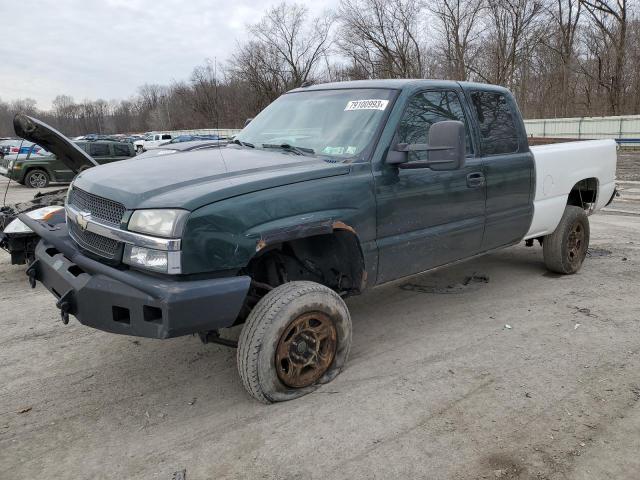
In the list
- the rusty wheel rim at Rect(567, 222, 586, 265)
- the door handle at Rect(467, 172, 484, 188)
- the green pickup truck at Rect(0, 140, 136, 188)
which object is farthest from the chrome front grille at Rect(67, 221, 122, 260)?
the green pickup truck at Rect(0, 140, 136, 188)

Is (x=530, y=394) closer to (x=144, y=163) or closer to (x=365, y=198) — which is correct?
(x=365, y=198)

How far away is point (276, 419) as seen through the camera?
3.02 metres

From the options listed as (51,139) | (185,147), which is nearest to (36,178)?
(51,139)

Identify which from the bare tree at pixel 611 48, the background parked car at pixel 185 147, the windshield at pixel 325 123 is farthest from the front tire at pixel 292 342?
the bare tree at pixel 611 48

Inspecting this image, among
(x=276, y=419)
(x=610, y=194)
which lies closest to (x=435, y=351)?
(x=276, y=419)

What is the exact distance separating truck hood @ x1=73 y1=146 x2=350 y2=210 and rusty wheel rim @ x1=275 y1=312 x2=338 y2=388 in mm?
857

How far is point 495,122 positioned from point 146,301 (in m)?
3.43

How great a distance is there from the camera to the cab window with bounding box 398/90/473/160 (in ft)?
12.3

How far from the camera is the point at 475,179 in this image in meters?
4.24

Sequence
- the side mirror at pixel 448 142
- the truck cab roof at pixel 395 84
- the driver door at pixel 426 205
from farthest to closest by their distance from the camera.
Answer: the truck cab roof at pixel 395 84 < the driver door at pixel 426 205 < the side mirror at pixel 448 142

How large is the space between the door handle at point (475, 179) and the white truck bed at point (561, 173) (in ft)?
3.20

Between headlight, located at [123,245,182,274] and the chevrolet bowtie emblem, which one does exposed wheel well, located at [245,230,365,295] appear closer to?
headlight, located at [123,245,182,274]

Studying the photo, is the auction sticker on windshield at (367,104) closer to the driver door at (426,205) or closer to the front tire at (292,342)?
the driver door at (426,205)

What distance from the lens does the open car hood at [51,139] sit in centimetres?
475
